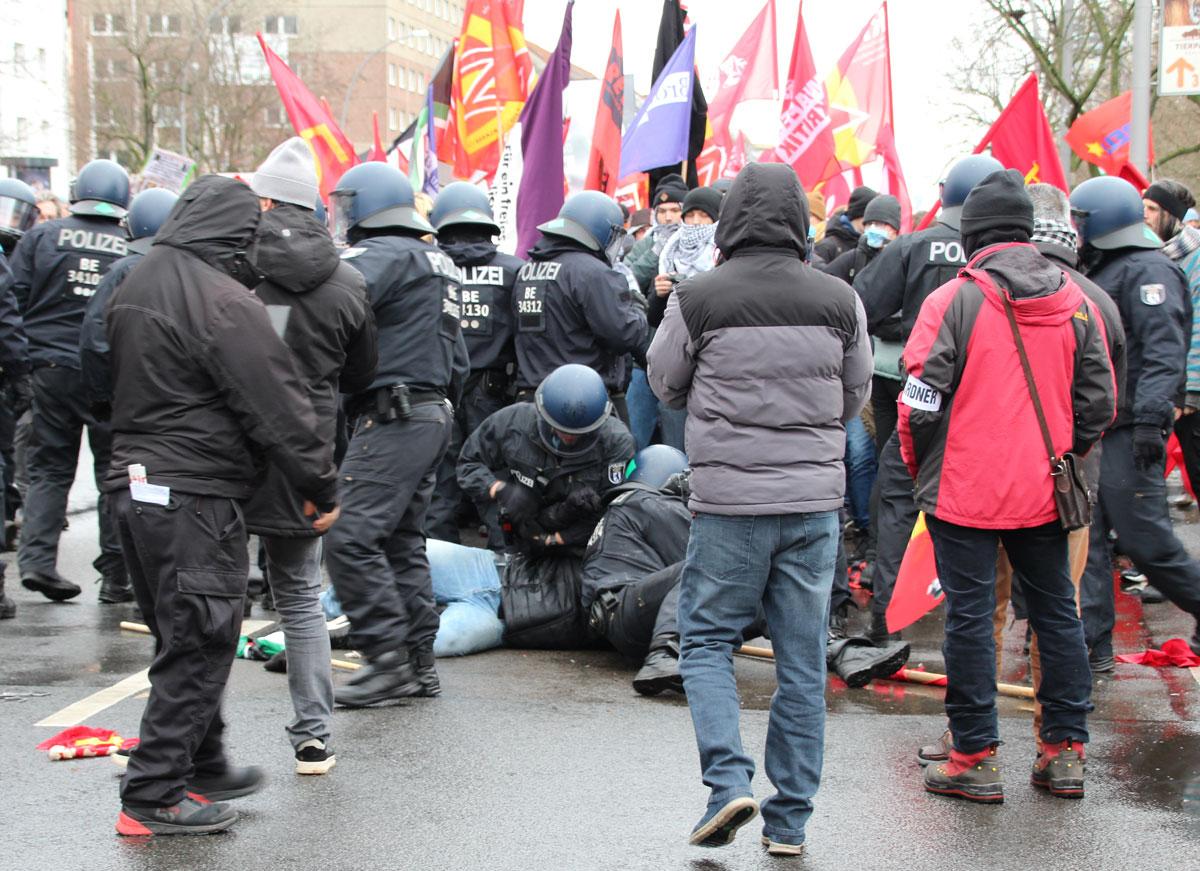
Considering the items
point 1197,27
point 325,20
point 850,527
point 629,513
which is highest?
point 325,20

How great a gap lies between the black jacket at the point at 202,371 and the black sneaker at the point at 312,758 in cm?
101

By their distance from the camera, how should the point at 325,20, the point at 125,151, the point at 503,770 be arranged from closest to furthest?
the point at 503,770
the point at 125,151
the point at 325,20

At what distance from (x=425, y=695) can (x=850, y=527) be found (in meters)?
4.68

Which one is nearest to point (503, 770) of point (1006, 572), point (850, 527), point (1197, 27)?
point (1006, 572)

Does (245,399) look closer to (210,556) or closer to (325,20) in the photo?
(210,556)

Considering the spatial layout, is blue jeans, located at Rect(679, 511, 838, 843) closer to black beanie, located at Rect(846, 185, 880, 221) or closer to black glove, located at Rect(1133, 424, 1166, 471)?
black glove, located at Rect(1133, 424, 1166, 471)

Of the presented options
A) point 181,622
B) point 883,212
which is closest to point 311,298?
point 181,622

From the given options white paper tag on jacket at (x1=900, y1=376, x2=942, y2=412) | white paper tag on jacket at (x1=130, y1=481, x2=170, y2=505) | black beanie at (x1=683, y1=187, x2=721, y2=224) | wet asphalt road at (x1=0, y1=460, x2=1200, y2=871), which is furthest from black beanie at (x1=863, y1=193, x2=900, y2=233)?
white paper tag on jacket at (x1=130, y1=481, x2=170, y2=505)

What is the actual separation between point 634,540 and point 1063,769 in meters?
2.55

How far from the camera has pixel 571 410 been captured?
7078 mm

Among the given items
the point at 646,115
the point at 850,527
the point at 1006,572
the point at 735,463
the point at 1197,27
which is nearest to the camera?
the point at 735,463

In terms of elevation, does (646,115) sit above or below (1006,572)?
above

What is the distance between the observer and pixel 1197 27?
49.2ft

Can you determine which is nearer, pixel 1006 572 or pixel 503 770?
pixel 503 770
